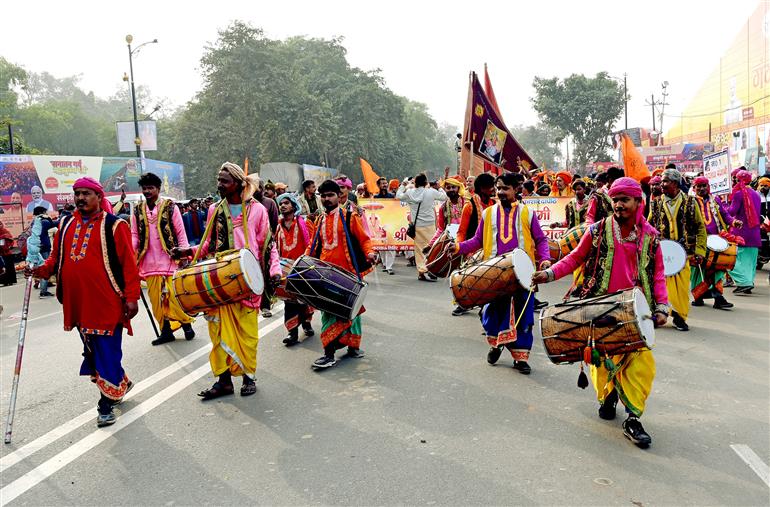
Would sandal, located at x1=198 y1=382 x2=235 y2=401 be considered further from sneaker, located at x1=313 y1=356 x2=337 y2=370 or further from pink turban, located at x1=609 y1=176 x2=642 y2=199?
pink turban, located at x1=609 y1=176 x2=642 y2=199

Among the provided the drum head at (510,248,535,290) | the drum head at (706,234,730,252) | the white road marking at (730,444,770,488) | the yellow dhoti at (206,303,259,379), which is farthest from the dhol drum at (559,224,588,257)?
the yellow dhoti at (206,303,259,379)

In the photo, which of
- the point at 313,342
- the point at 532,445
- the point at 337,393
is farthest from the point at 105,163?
the point at 532,445

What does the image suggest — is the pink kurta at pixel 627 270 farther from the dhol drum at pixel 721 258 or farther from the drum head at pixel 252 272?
the dhol drum at pixel 721 258

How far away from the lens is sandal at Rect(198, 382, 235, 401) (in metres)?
5.46

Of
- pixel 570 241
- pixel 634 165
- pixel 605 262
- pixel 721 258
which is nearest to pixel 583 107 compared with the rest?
pixel 634 165

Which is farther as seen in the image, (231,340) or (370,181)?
(370,181)

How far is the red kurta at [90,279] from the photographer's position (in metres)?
4.90

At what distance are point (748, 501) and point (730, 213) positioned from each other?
8.15 meters

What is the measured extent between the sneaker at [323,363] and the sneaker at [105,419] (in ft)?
6.31

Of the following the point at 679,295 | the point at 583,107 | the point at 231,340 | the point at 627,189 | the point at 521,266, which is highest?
the point at 583,107

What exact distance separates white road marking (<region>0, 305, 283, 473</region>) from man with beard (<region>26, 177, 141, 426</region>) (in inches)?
7.9

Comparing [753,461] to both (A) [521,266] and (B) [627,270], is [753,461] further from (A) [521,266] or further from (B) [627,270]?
(A) [521,266]

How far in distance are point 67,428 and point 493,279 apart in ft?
11.7

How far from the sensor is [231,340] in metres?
5.51
